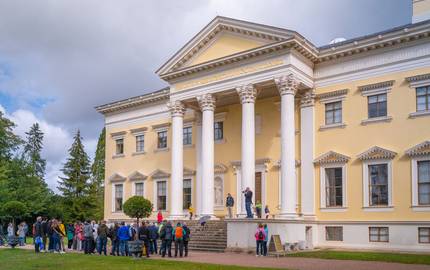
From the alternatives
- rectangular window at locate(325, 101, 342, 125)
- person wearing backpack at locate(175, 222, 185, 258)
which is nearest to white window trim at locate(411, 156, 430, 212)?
rectangular window at locate(325, 101, 342, 125)

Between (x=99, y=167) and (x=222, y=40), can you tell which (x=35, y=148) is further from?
(x=222, y=40)

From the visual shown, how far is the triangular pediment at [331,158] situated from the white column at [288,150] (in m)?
1.88

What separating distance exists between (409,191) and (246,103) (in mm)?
9568

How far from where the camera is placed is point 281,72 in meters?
28.6

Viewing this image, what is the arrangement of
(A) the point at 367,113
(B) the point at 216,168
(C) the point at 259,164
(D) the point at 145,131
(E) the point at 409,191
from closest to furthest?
(E) the point at 409,191
(A) the point at 367,113
(C) the point at 259,164
(B) the point at 216,168
(D) the point at 145,131

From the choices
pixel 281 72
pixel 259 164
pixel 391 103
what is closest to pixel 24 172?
pixel 259 164

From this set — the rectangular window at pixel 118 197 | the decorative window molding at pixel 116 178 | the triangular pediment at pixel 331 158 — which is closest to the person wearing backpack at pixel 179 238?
the triangular pediment at pixel 331 158

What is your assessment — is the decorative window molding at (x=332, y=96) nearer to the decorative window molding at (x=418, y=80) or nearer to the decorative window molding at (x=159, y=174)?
the decorative window molding at (x=418, y=80)

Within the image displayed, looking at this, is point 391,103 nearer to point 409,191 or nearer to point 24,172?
point 409,191

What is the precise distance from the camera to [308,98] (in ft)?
99.8

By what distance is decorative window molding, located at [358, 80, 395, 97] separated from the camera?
27.6 m

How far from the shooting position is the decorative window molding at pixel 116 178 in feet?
137

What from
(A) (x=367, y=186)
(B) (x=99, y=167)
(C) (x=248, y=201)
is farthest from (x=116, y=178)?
(B) (x=99, y=167)

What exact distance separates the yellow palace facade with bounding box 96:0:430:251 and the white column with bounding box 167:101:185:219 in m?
0.07
